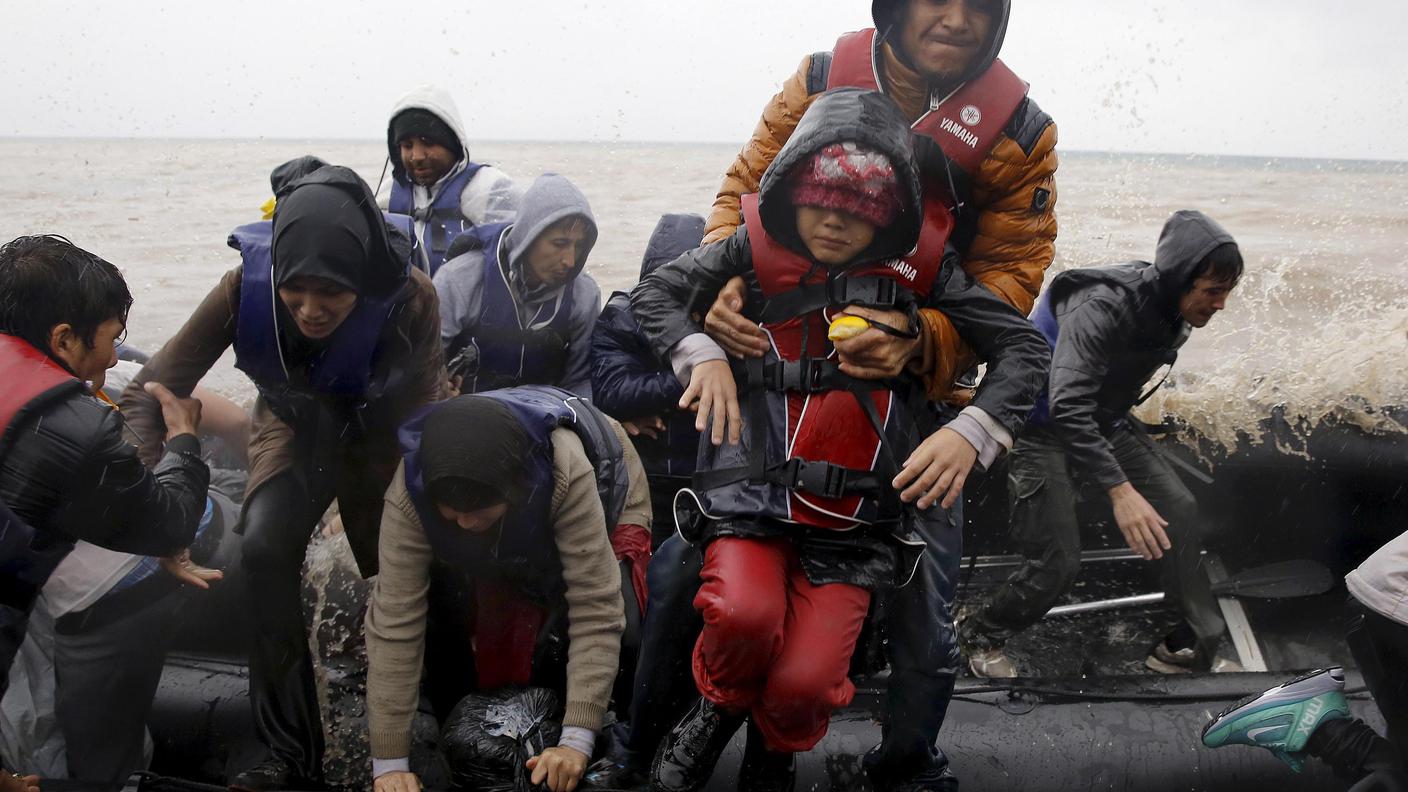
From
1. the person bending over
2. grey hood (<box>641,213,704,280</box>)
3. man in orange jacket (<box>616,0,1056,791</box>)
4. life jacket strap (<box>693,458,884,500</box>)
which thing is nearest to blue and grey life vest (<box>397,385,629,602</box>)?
the person bending over

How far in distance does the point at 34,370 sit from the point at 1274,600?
4670 millimetres

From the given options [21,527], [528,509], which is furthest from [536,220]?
[21,527]

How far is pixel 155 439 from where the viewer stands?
9.07ft

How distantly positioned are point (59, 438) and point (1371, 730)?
10.8ft

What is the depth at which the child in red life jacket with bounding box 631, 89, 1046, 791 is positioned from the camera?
212cm

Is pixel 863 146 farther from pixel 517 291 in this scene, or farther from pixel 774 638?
pixel 517 291

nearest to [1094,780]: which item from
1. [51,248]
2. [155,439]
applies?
[155,439]

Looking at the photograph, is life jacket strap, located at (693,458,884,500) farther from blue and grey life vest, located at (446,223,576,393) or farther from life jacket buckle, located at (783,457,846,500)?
blue and grey life vest, located at (446,223,576,393)

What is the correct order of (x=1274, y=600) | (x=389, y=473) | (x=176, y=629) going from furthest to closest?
(x=1274, y=600), (x=176, y=629), (x=389, y=473)

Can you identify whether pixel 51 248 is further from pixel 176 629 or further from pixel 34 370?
pixel 176 629

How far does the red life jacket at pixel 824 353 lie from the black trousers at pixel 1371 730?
1461 millimetres

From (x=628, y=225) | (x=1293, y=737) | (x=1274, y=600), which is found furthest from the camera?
(x=628, y=225)

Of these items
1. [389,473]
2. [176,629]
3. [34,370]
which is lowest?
[176,629]

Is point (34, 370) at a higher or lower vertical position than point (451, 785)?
higher
